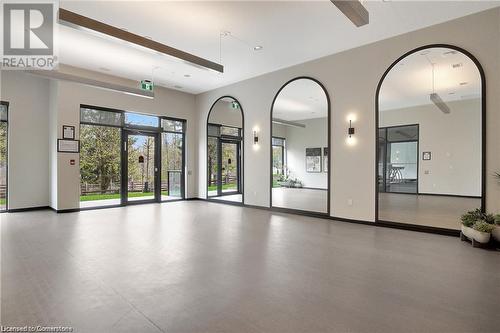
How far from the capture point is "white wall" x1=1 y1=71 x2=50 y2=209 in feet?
23.3

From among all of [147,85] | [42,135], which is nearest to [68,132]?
[42,135]

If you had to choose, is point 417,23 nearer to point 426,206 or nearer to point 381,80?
point 381,80

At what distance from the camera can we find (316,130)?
1373 cm

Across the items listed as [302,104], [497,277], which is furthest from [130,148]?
[497,277]

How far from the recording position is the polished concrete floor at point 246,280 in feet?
7.34

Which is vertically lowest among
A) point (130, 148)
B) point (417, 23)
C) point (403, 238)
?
point (403, 238)

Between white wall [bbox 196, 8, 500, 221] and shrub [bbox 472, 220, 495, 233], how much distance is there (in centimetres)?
54

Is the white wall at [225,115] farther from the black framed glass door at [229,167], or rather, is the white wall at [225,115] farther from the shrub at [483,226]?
the shrub at [483,226]

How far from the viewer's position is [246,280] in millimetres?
3008

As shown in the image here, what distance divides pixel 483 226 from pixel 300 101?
7034 mm

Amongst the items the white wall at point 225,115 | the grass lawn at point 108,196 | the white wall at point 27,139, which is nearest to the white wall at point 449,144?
the white wall at point 225,115

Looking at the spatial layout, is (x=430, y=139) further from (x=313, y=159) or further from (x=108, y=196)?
(x=108, y=196)

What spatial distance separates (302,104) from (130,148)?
632 cm

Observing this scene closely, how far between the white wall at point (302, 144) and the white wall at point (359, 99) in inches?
231
